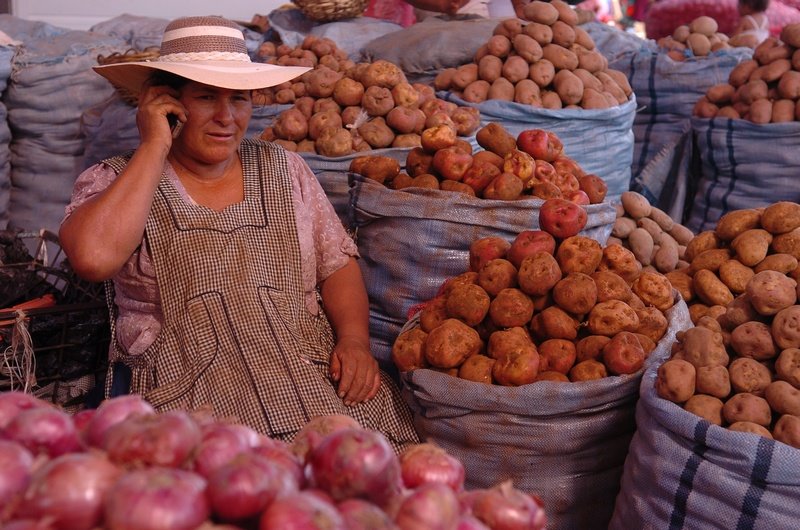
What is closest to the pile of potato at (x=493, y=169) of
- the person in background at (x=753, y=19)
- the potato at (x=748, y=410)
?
the potato at (x=748, y=410)

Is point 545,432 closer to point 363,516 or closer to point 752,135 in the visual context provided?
point 363,516

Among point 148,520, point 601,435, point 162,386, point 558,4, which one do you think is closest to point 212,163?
point 162,386

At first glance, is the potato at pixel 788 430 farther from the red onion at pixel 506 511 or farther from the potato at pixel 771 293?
the red onion at pixel 506 511

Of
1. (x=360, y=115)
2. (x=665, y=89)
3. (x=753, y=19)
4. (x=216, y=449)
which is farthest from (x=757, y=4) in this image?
(x=216, y=449)

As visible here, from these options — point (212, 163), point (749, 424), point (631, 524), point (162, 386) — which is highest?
point (212, 163)

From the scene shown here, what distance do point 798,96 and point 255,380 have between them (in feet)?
11.1

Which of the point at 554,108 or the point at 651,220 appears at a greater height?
the point at 554,108

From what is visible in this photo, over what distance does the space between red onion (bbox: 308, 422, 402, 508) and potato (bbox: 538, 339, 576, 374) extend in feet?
3.85

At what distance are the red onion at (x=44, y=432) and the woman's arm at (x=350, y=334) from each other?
125 cm

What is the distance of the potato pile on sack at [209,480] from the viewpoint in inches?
34.1

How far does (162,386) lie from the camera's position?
2.12m

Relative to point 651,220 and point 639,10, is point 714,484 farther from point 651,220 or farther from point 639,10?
point 639,10

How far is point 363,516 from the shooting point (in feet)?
3.03

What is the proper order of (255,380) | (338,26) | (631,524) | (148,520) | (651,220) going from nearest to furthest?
1. (148,520)
2. (631,524)
3. (255,380)
4. (651,220)
5. (338,26)
